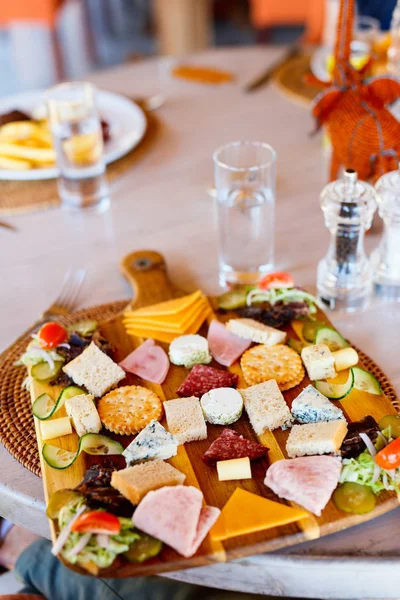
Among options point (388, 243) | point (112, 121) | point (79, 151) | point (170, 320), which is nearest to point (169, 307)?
point (170, 320)

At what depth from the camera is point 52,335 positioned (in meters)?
1.24

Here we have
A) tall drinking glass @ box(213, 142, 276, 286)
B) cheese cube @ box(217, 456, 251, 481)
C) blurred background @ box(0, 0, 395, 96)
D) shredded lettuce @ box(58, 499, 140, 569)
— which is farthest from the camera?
blurred background @ box(0, 0, 395, 96)

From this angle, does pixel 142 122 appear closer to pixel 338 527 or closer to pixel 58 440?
pixel 58 440

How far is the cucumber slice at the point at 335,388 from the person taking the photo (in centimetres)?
112

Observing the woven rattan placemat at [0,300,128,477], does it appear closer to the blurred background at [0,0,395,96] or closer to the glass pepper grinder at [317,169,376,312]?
the glass pepper grinder at [317,169,376,312]

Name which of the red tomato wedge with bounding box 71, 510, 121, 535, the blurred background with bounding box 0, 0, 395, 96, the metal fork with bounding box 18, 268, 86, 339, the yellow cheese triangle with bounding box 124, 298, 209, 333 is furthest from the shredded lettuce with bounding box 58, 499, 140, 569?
the blurred background with bounding box 0, 0, 395, 96

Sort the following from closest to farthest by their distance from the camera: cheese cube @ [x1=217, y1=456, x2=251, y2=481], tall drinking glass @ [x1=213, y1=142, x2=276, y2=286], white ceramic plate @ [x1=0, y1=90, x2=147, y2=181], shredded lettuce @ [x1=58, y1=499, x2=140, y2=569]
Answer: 1. shredded lettuce @ [x1=58, y1=499, x2=140, y2=569]
2. cheese cube @ [x1=217, y1=456, x2=251, y2=481]
3. tall drinking glass @ [x1=213, y1=142, x2=276, y2=286]
4. white ceramic plate @ [x1=0, y1=90, x2=147, y2=181]

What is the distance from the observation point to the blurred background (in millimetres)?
3566

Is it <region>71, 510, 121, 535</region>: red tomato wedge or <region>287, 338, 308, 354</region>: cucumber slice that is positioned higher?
<region>71, 510, 121, 535</region>: red tomato wedge

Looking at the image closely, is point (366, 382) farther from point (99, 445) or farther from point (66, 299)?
point (66, 299)

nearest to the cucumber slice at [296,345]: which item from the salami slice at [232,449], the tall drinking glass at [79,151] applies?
the salami slice at [232,449]

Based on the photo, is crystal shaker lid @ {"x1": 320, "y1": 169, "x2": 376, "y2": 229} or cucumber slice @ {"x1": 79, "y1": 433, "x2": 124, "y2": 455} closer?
cucumber slice @ {"x1": 79, "y1": 433, "x2": 124, "y2": 455}

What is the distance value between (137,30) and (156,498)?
199 inches

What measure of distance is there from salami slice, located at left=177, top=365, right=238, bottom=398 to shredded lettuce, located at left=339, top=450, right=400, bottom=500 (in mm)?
253
